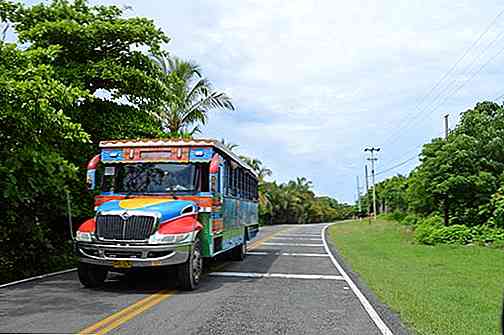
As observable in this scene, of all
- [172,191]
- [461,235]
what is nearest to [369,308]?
[172,191]

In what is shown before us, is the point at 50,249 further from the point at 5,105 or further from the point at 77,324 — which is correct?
the point at 77,324

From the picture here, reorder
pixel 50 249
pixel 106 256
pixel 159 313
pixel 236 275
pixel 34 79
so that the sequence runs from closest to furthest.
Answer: pixel 159 313, pixel 106 256, pixel 34 79, pixel 236 275, pixel 50 249

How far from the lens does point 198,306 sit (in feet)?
32.5

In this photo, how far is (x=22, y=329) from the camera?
7.81 metres

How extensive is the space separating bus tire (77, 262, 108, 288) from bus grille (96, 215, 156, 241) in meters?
0.80

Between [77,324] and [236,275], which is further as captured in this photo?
[236,275]

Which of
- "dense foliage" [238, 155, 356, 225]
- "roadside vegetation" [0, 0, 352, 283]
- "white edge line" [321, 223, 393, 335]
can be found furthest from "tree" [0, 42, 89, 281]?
"dense foliage" [238, 155, 356, 225]

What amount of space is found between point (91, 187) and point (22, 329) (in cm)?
523

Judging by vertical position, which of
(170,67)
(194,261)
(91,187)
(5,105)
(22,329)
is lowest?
(22,329)

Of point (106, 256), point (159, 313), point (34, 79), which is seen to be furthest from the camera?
point (34, 79)

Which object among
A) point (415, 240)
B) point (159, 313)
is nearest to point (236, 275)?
point (159, 313)

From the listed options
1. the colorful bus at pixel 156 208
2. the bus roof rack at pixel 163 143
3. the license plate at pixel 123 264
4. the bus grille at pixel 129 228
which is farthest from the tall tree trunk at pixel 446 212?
the license plate at pixel 123 264

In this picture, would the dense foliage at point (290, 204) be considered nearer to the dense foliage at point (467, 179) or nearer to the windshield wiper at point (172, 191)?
the dense foliage at point (467, 179)

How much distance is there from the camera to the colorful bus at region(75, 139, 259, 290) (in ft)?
36.8
